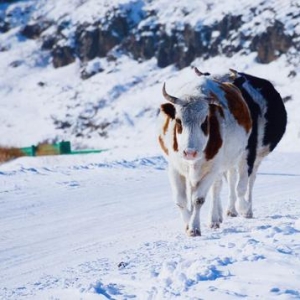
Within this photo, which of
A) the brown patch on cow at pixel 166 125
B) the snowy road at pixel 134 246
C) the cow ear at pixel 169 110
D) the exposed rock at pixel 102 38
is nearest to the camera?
the snowy road at pixel 134 246

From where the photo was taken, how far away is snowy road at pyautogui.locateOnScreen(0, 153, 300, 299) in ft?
13.6

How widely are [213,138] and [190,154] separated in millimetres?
592

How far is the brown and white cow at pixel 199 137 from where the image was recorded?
19.2ft

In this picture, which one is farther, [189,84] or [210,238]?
[189,84]

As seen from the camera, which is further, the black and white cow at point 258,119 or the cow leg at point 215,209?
the black and white cow at point 258,119

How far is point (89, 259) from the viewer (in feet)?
18.5

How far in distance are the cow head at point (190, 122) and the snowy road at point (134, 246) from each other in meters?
0.88

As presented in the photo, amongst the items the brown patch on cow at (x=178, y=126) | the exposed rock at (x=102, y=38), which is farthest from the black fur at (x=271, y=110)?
the exposed rock at (x=102, y=38)

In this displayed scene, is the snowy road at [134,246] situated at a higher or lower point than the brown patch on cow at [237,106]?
lower

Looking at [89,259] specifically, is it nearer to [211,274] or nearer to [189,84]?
[211,274]

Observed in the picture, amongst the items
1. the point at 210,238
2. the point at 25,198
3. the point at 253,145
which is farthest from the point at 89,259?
the point at 25,198

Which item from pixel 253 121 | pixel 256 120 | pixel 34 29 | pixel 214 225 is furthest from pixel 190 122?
pixel 34 29

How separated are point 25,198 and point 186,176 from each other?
438cm

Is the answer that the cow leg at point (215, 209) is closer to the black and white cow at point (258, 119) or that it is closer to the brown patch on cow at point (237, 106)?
the black and white cow at point (258, 119)
